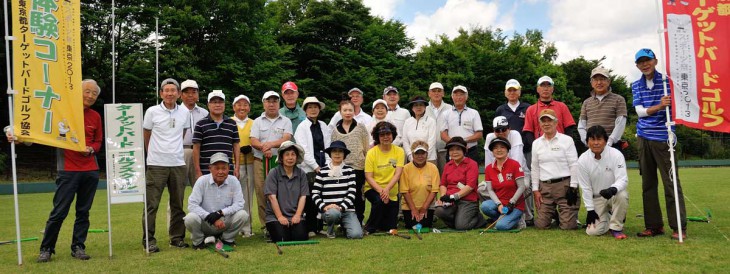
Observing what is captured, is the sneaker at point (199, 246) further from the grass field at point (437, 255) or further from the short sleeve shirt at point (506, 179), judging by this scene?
the short sleeve shirt at point (506, 179)

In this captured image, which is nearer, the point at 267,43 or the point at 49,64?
the point at 49,64

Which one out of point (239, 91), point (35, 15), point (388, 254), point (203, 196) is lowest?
point (388, 254)

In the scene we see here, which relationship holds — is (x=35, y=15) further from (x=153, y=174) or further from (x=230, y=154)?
(x=230, y=154)

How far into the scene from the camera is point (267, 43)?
31984 millimetres

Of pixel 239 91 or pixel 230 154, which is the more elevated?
pixel 239 91

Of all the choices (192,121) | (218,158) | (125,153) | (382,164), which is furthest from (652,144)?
(125,153)

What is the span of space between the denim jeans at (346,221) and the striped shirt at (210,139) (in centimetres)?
134

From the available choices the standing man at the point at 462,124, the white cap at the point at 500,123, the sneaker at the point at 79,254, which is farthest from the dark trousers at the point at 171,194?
the white cap at the point at 500,123

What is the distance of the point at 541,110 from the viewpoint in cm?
762

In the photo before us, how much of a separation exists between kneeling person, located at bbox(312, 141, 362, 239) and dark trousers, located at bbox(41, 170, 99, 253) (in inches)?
101

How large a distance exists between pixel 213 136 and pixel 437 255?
9.95ft

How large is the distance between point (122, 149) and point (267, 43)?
2669 cm

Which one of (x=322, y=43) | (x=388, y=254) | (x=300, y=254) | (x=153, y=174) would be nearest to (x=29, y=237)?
(x=153, y=174)

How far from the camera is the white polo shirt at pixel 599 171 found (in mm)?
6492
